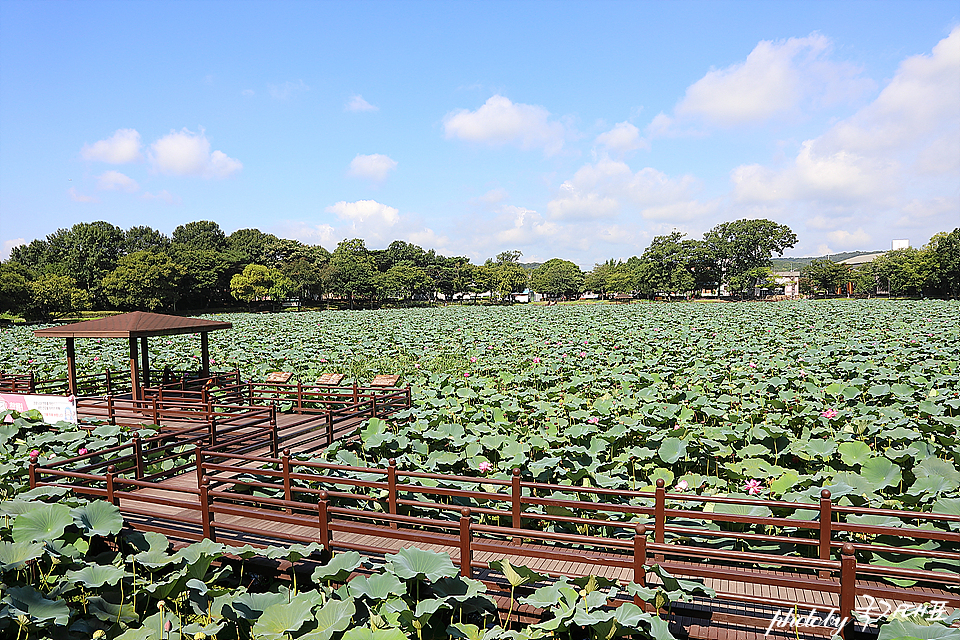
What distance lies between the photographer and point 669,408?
35.3 ft

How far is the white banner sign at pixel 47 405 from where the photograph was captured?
9.80m

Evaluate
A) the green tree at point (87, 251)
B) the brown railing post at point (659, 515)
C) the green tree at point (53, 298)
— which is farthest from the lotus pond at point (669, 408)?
the green tree at point (87, 251)

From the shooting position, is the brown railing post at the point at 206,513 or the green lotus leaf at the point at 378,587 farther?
the brown railing post at the point at 206,513

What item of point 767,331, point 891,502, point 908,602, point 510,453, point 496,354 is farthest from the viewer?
point 767,331

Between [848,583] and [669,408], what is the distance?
23.2ft

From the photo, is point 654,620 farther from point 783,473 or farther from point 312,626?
point 783,473

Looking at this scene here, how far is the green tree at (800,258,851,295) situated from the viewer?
8838 centimetres

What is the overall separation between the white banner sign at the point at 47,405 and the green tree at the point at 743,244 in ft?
269

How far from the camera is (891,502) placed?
6.07 metres

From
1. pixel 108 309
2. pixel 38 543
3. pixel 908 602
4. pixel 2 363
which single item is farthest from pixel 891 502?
pixel 108 309

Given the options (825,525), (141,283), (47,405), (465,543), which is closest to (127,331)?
(47,405)

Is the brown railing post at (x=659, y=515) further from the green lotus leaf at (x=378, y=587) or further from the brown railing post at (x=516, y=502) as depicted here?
the green lotus leaf at (x=378, y=587)

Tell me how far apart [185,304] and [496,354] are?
52962mm

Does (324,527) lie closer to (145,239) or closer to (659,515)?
(659,515)
